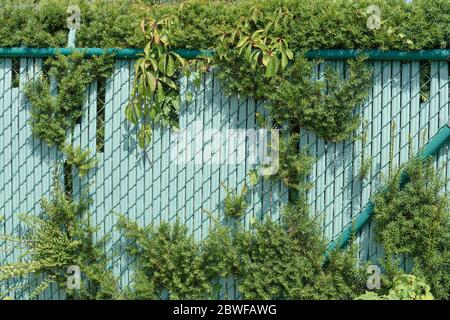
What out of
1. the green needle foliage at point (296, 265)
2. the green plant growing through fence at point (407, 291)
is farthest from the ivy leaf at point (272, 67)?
the green plant growing through fence at point (407, 291)

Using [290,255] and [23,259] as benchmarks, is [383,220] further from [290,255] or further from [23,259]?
[23,259]

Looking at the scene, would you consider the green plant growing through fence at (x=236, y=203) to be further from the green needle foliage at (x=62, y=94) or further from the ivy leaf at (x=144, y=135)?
the green needle foliage at (x=62, y=94)

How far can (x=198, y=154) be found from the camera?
423cm

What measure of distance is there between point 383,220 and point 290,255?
2.37 feet

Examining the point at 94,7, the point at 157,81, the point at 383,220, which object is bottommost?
the point at 383,220

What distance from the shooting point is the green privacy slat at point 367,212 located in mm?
3986

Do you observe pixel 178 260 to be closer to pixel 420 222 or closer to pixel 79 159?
pixel 79 159

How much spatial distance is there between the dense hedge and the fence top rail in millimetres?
40

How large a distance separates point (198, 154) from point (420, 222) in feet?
5.55

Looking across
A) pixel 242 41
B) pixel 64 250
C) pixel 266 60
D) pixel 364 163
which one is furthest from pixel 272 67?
pixel 64 250

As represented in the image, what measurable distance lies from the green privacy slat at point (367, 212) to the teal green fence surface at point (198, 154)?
31 mm

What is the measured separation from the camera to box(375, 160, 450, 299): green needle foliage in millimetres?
3928

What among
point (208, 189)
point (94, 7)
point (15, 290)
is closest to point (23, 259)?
point (15, 290)

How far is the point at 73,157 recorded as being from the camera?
13.9 ft
